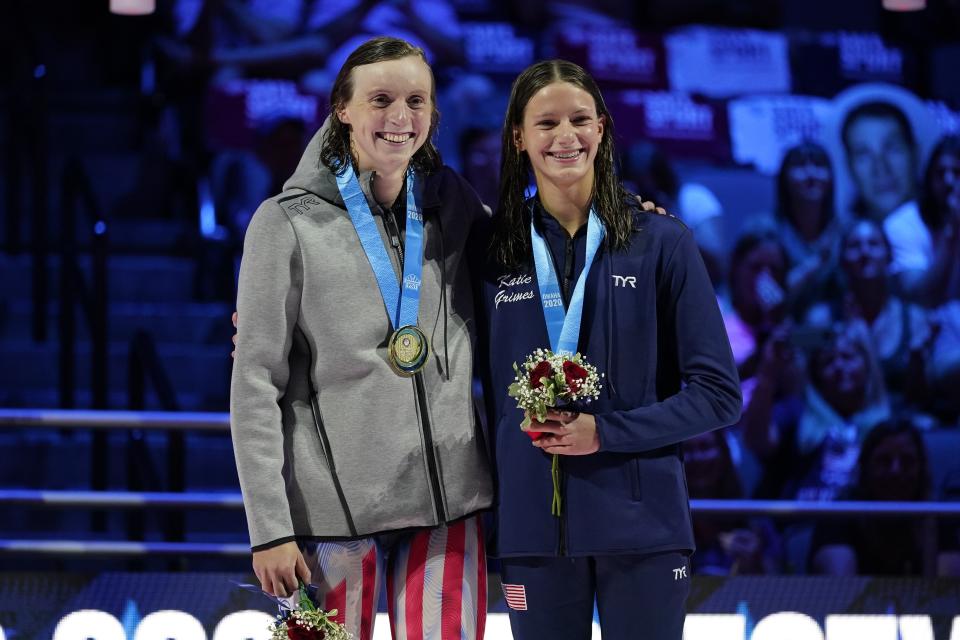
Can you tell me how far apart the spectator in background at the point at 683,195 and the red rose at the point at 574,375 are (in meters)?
6.06

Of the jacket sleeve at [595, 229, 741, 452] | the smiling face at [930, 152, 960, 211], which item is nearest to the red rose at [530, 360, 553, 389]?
the jacket sleeve at [595, 229, 741, 452]

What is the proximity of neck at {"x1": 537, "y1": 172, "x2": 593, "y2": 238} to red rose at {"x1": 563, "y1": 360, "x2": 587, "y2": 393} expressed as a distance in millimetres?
440

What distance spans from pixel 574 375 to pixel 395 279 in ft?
1.62

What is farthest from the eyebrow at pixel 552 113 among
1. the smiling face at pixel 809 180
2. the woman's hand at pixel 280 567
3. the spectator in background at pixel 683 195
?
the smiling face at pixel 809 180

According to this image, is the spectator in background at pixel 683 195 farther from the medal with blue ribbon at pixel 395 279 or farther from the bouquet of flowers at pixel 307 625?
the bouquet of flowers at pixel 307 625

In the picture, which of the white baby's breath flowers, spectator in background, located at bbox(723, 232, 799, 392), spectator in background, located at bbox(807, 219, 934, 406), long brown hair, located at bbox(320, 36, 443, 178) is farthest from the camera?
spectator in background, located at bbox(807, 219, 934, 406)

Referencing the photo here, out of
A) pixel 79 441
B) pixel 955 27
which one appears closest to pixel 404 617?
pixel 79 441

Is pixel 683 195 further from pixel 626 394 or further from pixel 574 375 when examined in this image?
pixel 574 375

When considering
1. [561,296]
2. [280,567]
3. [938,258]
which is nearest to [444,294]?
[561,296]

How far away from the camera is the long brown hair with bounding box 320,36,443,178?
3.09 metres

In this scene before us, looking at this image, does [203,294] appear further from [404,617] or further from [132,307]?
[404,617]

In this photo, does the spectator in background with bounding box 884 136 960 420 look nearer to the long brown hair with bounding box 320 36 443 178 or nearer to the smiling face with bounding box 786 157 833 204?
the smiling face with bounding box 786 157 833 204

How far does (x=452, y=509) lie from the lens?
9.96 feet

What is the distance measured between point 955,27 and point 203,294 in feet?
18.8
